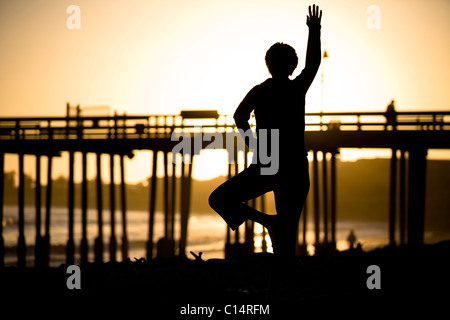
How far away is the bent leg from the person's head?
763mm

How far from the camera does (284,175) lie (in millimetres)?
5355

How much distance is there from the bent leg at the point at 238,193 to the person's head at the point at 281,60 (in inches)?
30.0

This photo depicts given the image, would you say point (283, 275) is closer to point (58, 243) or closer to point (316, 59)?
point (316, 59)

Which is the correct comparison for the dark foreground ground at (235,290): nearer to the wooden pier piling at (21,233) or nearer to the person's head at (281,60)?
the person's head at (281,60)

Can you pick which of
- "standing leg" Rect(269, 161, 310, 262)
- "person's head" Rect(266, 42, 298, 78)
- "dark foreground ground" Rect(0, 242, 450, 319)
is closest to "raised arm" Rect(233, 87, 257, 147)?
"person's head" Rect(266, 42, 298, 78)

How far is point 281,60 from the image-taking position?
17.8 feet

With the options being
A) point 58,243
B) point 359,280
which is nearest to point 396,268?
point 359,280

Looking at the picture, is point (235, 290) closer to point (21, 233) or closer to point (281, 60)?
point (281, 60)

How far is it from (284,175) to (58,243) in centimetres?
7321

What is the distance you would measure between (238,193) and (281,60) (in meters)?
1.06

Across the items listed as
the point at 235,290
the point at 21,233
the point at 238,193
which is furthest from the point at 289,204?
the point at 21,233

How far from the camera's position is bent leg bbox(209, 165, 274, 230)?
531cm
